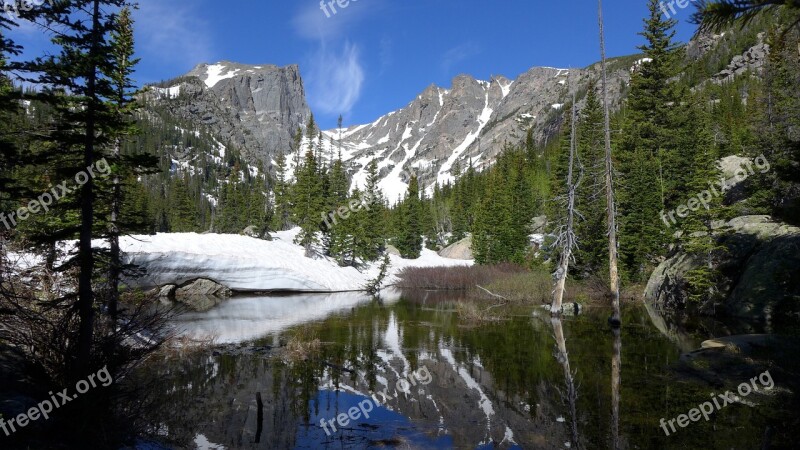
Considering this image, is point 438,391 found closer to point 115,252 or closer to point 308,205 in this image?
point 115,252

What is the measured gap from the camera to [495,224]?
5938 centimetres

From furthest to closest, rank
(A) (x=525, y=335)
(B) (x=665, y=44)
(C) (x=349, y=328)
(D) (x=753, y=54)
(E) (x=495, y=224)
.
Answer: (D) (x=753, y=54)
(E) (x=495, y=224)
(B) (x=665, y=44)
(C) (x=349, y=328)
(A) (x=525, y=335)

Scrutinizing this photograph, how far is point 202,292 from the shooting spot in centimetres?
3731

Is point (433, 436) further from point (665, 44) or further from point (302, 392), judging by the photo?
point (665, 44)

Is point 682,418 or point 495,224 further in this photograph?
point 495,224

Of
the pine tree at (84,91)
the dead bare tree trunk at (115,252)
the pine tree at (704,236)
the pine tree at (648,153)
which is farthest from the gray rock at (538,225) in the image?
the pine tree at (84,91)

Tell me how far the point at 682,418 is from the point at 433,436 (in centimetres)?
542

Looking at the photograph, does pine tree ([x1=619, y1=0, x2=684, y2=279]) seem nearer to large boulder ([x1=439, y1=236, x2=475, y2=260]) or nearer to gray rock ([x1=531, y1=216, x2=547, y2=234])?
gray rock ([x1=531, y1=216, x2=547, y2=234])

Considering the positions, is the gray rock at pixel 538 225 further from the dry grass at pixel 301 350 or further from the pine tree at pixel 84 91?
the pine tree at pixel 84 91

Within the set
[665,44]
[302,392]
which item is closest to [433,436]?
[302,392]

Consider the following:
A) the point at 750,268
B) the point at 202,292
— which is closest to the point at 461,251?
the point at 202,292

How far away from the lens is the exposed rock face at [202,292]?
1368 inches

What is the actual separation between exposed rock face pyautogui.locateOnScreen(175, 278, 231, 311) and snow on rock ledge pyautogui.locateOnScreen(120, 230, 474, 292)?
595 mm

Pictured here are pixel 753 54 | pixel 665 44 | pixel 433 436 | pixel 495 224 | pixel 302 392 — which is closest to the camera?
pixel 433 436
